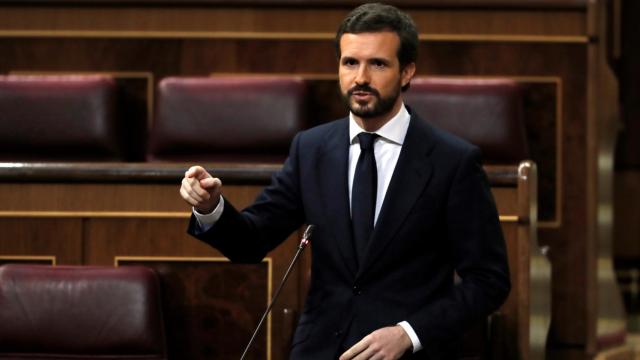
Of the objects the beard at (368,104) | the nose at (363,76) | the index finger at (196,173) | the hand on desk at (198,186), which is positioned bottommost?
the hand on desk at (198,186)

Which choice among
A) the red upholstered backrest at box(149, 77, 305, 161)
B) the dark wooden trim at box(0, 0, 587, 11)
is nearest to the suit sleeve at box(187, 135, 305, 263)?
the red upholstered backrest at box(149, 77, 305, 161)

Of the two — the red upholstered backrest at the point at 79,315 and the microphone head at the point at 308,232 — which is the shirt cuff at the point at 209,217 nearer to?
the microphone head at the point at 308,232

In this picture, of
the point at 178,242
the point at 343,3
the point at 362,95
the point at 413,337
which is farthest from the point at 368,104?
the point at 343,3

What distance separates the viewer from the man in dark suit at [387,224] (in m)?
0.52

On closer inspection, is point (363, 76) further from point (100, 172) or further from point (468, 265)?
point (100, 172)

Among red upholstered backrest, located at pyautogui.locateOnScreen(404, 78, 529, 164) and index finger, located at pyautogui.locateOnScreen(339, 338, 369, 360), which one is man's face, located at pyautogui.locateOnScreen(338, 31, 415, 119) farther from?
red upholstered backrest, located at pyautogui.locateOnScreen(404, 78, 529, 164)

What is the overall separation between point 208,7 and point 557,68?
293 millimetres

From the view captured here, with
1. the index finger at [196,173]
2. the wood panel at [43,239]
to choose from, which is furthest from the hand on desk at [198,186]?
the wood panel at [43,239]

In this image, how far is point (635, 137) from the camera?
4.50ft

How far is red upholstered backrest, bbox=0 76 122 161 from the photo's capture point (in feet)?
2.85

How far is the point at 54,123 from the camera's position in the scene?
34.4 inches

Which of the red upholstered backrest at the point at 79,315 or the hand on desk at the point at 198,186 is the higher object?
the hand on desk at the point at 198,186

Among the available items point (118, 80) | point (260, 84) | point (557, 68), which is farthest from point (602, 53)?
point (118, 80)

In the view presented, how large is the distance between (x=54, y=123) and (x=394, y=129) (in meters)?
0.41
